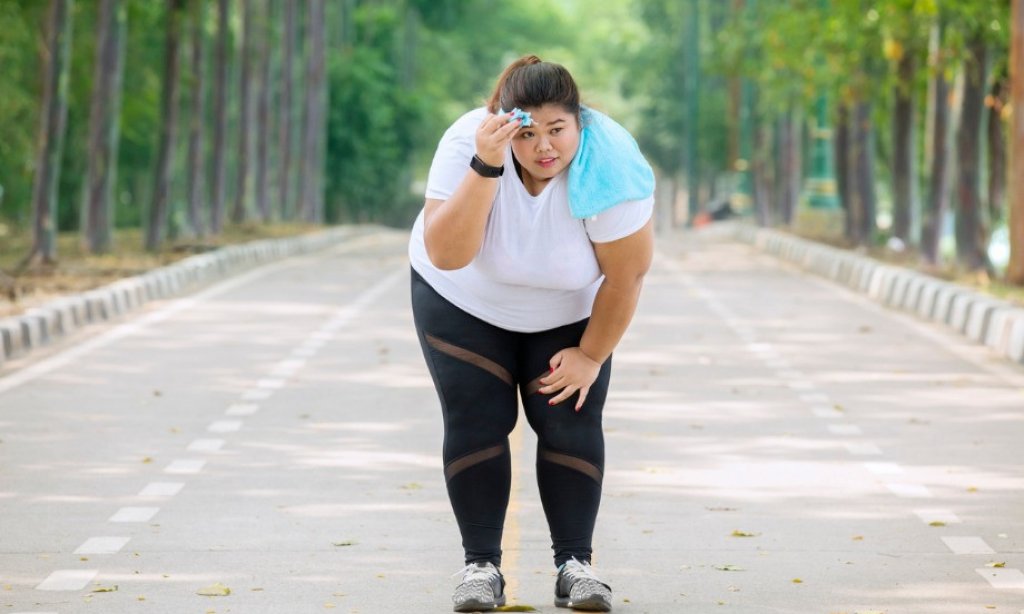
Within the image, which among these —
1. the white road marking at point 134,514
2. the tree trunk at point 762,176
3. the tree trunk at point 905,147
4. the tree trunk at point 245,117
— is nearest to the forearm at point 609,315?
the white road marking at point 134,514

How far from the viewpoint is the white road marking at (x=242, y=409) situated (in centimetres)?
1290

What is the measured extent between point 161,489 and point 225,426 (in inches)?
96.7

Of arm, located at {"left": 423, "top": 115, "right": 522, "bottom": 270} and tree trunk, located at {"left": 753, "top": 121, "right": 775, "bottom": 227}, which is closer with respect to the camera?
arm, located at {"left": 423, "top": 115, "right": 522, "bottom": 270}

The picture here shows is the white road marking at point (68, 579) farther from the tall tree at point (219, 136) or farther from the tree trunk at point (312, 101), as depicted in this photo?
the tree trunk at point (312, 101)

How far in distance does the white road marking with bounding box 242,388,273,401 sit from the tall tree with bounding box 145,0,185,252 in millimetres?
18560

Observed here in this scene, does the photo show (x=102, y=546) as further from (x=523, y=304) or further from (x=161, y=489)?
(x=523, y=304)

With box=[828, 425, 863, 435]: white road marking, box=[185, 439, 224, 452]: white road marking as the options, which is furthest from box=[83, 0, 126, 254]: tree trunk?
box=[828, 425, 863, 435]: white road marking

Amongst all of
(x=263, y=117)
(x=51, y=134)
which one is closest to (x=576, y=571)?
(x=51, y=134)

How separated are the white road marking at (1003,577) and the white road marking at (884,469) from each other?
105 inches

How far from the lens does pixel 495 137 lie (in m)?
6.00

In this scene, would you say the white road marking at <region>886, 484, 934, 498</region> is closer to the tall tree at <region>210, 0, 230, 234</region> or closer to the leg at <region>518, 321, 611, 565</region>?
the leg at <region>518, 321, 611, 565</region>

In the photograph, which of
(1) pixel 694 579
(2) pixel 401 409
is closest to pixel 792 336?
(2) pixel 401 409

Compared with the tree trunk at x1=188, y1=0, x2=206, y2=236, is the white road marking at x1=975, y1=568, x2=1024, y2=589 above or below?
above

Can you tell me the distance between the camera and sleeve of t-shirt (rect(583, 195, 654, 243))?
630 cm
